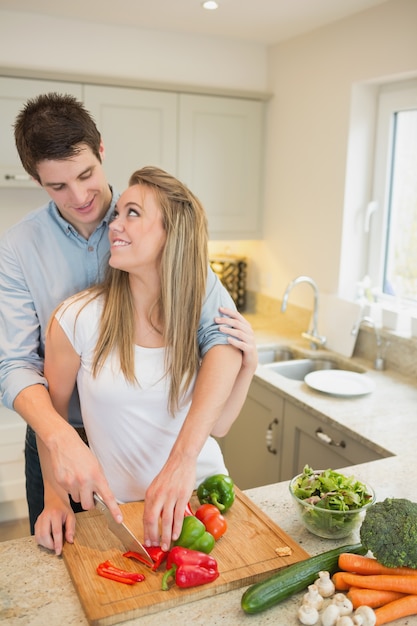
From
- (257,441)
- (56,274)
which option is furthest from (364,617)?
(257,441)

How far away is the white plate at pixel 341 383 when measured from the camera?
8.07 ft

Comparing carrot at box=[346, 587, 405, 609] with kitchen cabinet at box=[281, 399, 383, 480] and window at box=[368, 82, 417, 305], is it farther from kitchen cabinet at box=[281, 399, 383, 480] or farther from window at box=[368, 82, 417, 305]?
window at box=[368, 82, 417, 305]

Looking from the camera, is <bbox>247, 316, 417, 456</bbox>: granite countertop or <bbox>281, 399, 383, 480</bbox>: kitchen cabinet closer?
<bbox>247, 316, 417, 456</bbox>: granite countertop

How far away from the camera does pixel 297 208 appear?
335 cm

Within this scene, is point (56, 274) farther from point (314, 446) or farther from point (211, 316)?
point (314, 446)

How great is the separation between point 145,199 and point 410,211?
179 centimetres

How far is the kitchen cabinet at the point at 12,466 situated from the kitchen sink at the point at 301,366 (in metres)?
1.26

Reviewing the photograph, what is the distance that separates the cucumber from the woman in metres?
0.35

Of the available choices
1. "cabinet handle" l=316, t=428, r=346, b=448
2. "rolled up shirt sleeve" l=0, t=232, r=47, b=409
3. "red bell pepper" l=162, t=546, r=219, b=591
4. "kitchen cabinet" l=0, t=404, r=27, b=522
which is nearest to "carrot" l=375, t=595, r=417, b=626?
"red bell pepper" l=162, t=546, r=219, b=591

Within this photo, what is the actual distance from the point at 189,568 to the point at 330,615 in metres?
0.26

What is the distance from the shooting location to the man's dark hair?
4.64ft

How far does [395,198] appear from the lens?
9.68 feet

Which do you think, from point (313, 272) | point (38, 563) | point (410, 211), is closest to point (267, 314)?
point (313, 272)

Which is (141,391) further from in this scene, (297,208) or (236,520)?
(297,208)
